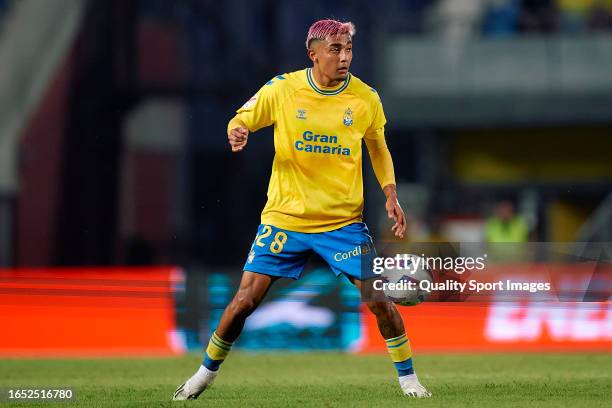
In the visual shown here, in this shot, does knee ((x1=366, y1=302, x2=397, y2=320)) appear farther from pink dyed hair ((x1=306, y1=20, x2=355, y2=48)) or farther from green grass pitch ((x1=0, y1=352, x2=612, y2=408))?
pink dyed hair ((x1=306, y1=20, x2=355, y2=48))

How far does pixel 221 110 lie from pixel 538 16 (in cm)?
535

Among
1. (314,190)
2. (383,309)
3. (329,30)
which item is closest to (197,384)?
(383,309)

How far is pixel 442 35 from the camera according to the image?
71.4 ft

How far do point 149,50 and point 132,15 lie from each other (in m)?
0.65

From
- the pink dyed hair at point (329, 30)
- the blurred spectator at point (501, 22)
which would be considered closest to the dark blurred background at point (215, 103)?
the blurred spectator at point (501, 22)

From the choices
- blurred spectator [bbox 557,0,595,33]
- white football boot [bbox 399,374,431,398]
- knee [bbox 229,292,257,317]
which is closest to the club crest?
knee [bbox 229,292,257,317]

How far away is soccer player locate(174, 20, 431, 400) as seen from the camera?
26.7 feet

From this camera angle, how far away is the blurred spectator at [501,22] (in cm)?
2166

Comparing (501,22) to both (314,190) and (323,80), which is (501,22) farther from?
(314,190)

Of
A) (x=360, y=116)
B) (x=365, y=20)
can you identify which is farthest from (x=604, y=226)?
(x=360, y=116)

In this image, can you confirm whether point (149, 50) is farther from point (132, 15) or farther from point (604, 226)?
point (604, 226)

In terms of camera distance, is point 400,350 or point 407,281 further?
point 407,281

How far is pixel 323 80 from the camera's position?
816 centimetres

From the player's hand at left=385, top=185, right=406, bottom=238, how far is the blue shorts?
0.66ft
